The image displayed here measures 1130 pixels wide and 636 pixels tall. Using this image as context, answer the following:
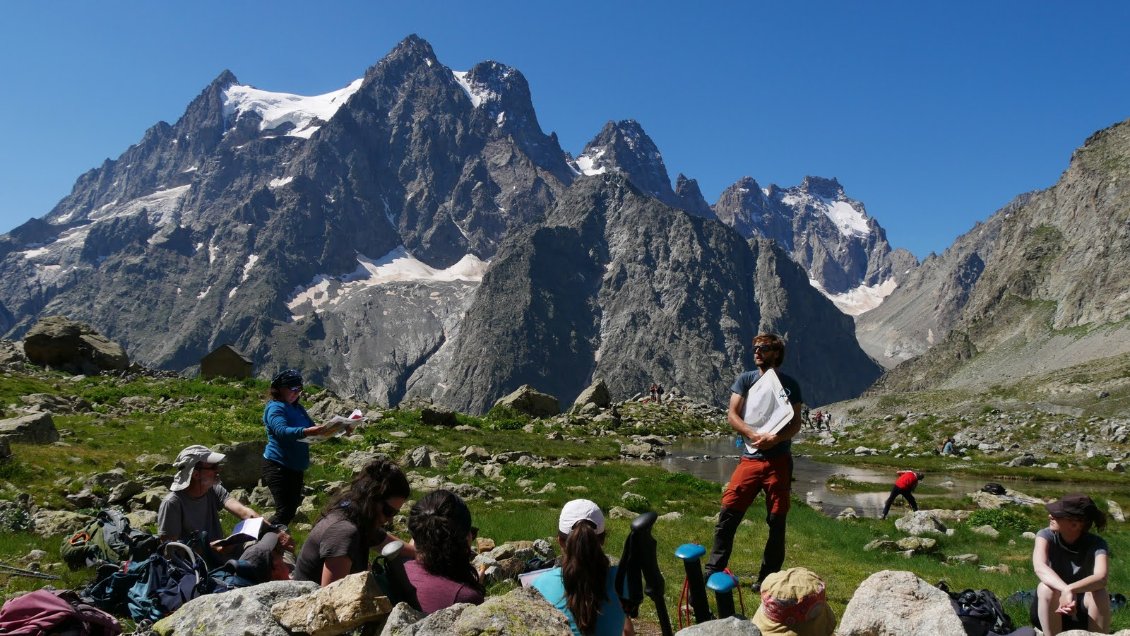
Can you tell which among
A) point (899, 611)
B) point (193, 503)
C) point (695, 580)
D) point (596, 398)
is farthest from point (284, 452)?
point (596, 398)

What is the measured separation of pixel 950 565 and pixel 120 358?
55.5 meters

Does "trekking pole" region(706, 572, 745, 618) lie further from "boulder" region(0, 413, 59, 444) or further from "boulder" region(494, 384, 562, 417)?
"boulder" region(494, 384, 562, 417)

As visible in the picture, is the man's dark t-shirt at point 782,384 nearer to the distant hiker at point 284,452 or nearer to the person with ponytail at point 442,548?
the person with ponytail at point 442,548

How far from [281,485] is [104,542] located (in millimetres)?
2629

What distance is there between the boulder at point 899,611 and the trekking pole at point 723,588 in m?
1.34

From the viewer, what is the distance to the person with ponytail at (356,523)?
8.45 m

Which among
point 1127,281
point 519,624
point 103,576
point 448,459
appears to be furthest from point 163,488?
point 1127,281

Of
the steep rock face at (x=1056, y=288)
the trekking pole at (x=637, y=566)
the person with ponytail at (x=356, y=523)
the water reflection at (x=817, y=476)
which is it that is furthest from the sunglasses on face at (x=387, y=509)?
the steep rock face at (x=1056, y=288)

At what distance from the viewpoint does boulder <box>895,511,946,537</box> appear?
1822 cm

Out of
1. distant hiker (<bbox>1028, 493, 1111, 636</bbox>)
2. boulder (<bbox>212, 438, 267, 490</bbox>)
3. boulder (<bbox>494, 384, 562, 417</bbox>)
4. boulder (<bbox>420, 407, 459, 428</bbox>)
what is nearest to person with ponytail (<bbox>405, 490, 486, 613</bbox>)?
distant hiker (<bbox>1028, 493, 1111, 636</bbox>)

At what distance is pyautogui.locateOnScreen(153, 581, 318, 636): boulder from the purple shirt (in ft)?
4.30

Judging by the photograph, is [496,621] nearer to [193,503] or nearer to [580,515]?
[580,515]

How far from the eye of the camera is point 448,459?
27172 millimetres

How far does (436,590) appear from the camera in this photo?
24.0ft
